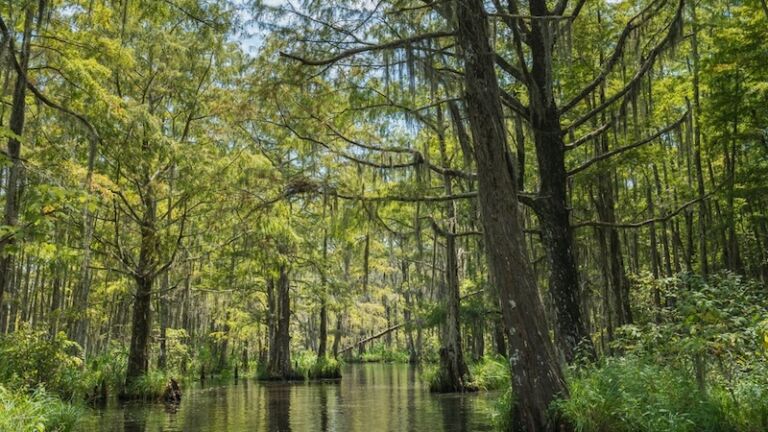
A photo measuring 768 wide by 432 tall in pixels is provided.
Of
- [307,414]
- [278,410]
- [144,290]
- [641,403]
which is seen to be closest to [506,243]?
[641,403]

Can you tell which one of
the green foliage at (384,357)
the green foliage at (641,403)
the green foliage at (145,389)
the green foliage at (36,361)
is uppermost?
the green foliage at (36,361)

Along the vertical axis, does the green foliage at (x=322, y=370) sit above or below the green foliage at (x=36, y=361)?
below

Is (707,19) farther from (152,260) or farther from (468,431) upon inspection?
(152,260)

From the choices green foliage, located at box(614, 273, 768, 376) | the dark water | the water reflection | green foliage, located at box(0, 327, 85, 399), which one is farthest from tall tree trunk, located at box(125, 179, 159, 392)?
green foliage, located at box(614, 273, 768, 376)

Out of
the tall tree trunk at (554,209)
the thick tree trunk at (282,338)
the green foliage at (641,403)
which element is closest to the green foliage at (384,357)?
the thick tree trunk at (282,338)

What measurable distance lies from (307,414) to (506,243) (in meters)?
7.75

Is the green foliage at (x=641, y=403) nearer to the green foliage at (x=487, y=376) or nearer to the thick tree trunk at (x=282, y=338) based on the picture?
the green foliage at (x=487, y=376)

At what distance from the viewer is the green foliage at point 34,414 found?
6.39 meters

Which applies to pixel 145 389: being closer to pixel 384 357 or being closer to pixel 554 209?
pixel 554 209

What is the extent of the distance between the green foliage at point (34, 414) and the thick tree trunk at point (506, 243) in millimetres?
5802

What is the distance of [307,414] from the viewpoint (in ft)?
42.9

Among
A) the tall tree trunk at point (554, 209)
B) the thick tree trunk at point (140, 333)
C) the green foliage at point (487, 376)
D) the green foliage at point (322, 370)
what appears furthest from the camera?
the green foliage at point (322, 370)

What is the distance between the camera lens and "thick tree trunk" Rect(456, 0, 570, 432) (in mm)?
7297

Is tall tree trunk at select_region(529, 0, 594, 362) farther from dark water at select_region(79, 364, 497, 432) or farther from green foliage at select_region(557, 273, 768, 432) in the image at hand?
green foliage at select_region(557, 273, 768, 432)
